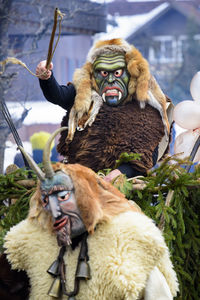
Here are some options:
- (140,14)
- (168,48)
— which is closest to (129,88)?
(140,14)

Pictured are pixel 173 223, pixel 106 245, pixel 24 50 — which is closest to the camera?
pixel 106 245

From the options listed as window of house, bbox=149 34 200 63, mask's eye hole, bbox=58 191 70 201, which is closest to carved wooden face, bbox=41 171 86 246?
mask's eye hole, bbox=58 191 70 201

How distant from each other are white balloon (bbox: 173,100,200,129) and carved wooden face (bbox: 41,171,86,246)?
109 cm

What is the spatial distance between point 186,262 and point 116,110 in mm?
834

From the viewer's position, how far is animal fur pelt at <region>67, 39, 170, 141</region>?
2.71m

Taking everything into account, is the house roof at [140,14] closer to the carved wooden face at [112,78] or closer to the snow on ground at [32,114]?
the snow on ground at [32,114]

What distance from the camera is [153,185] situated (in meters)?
2.22

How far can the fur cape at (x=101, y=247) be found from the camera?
1.75 metres

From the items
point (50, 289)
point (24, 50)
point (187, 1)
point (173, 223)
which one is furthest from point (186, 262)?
point (187, 1)

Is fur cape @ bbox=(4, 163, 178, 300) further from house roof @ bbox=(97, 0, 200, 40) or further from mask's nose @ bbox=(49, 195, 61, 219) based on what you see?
house roof @ bbox=(97, 0, 200, 40)

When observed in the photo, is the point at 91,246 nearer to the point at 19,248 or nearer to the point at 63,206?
the point at 63,206

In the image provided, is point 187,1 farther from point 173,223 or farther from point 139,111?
point 173,223

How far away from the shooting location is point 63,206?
177 cm

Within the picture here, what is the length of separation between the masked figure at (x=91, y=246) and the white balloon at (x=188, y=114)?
961 mm
